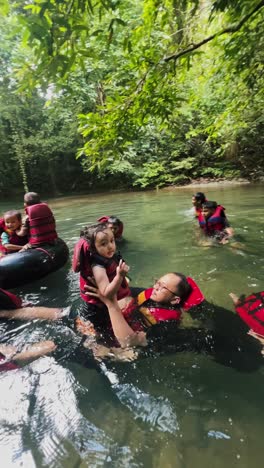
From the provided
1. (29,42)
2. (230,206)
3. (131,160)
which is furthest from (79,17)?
(131,160)

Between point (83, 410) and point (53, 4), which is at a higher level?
point (53, 4)

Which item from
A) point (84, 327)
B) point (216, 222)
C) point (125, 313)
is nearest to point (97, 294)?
point (125, 313)

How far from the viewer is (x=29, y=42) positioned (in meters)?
1.80

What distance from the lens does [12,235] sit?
5891 mm

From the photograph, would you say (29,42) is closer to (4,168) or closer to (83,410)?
(83,410)

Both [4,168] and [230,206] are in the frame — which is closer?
[230,206]

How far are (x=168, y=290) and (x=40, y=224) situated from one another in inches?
122

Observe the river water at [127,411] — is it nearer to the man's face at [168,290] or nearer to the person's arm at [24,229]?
the man's face at [168,290]

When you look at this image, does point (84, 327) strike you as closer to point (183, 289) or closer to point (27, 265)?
point (183, 289)

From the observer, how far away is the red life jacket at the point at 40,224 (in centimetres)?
540

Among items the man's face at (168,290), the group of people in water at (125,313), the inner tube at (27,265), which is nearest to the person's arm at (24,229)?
the inner tube at (27,265)

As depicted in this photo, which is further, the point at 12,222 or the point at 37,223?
the point at 12,222

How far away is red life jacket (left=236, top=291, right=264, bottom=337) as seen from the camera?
125 inches

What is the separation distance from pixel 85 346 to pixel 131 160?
18.5 m
